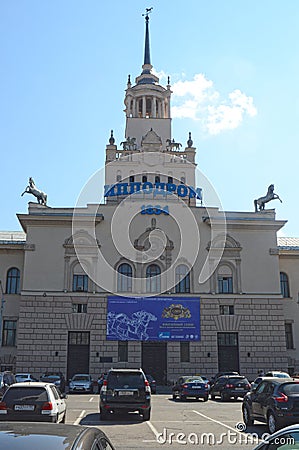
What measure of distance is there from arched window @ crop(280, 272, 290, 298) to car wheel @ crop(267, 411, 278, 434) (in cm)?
3421

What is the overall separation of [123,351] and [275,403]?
29380 mm

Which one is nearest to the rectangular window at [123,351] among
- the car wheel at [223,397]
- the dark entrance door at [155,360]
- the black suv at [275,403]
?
the dark entrance door at [155,360]

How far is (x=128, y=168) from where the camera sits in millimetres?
53406

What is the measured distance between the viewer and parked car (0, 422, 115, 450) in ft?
14.4

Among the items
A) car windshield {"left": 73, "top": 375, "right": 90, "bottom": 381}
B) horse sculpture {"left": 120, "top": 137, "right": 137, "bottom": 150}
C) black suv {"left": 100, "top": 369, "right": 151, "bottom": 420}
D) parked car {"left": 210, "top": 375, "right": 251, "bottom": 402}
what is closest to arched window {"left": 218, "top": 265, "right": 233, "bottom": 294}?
car windshield {"left": 73, "top": 375, "right": 90, "bottom": 381}

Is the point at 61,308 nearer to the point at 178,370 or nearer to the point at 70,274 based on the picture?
the point at 70,274

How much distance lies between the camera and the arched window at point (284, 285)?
158ft

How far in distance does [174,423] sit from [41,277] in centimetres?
2862

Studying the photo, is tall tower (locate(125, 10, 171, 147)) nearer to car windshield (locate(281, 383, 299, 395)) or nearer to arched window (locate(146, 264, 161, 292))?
arched window (locate(146, 264, 161, 292))

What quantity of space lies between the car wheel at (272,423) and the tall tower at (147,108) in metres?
46.2

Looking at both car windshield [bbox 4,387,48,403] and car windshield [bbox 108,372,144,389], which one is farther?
car windshield [bbox 108,372,144,389]

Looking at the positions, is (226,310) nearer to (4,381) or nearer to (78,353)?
(78,353)

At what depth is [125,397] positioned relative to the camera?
18062 mm

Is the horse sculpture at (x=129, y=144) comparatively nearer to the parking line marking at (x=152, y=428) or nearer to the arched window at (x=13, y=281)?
the arched window at (x=13, y=281)
